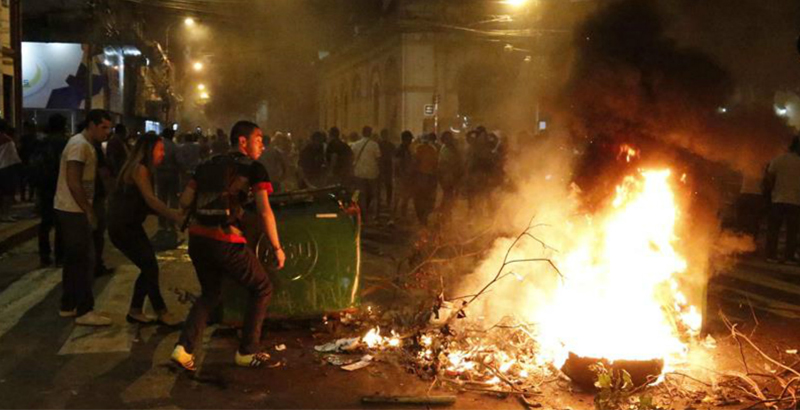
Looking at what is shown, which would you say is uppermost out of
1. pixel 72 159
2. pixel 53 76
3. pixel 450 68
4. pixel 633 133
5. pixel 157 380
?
pixel 450 68

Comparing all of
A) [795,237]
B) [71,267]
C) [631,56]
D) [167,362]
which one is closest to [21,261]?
[71,267]

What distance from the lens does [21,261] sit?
31.8ft

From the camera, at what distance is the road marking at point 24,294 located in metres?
6.63

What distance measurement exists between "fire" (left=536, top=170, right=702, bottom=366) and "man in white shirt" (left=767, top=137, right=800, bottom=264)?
18.0 feet

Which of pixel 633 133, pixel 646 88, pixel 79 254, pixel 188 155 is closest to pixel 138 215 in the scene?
pixel 79 254

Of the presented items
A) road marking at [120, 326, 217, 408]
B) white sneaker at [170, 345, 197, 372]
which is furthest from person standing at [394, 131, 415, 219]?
white sneaker at [170, 345, 197, 372]

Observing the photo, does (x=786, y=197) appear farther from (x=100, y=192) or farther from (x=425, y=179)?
(x=100, y=192)

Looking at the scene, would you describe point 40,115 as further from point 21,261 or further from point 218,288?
point 218,288

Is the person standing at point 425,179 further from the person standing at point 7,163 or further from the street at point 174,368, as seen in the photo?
the person standing at point 7,163

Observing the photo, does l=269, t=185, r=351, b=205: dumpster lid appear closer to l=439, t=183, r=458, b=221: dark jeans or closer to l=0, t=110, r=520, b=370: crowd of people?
l=0, t=110, r=520, b=370: crowd of people

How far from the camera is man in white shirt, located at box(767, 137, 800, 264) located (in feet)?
33.8

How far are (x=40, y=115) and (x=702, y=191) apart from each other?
21.5 metres

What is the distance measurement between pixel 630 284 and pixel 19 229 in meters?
10.1

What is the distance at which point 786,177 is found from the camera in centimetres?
1034
